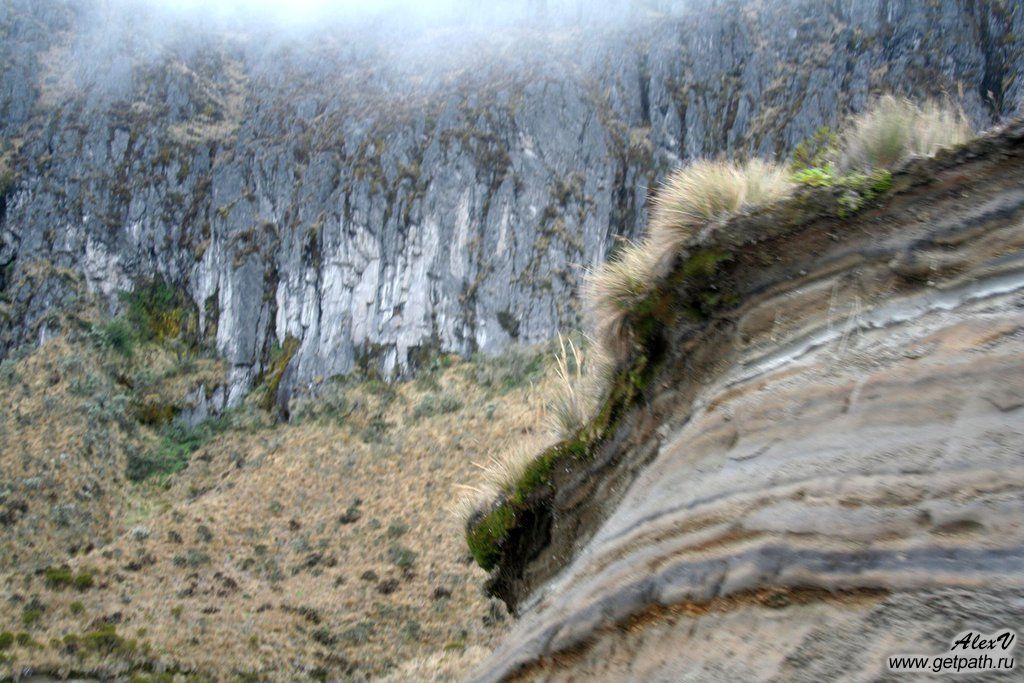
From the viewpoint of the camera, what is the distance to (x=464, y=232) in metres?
37.1

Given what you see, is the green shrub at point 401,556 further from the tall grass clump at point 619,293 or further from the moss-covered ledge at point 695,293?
the tall grass clump at point 619,293

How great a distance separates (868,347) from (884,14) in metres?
42.4

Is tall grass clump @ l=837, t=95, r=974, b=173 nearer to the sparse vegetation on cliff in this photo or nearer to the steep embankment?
the sparse vegetation on cliff

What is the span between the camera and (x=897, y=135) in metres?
3.80

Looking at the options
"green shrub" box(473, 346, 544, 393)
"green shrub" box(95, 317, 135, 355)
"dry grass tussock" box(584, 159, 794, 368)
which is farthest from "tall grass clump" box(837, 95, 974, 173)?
"green shrub" box(95, 317, 135, 355)

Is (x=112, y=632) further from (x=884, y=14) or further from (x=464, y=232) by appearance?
(x=884, y=14)

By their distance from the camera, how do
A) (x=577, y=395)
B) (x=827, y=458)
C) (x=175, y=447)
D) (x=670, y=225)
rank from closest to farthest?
(x=827, y=458) < (x=670, y=225) < (x=577, y=395) < (x=175, y=447)

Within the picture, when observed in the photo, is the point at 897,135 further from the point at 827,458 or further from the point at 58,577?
the point at 58,577

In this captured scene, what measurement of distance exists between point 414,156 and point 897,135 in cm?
3828

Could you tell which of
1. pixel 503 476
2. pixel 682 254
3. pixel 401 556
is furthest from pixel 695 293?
pixel 401 556

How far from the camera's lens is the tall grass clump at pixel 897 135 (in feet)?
12.2

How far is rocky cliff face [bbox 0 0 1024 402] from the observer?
35625 millimetres

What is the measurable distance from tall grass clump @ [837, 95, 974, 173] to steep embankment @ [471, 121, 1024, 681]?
1.34ft

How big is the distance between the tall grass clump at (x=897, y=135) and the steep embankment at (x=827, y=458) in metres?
0.41
